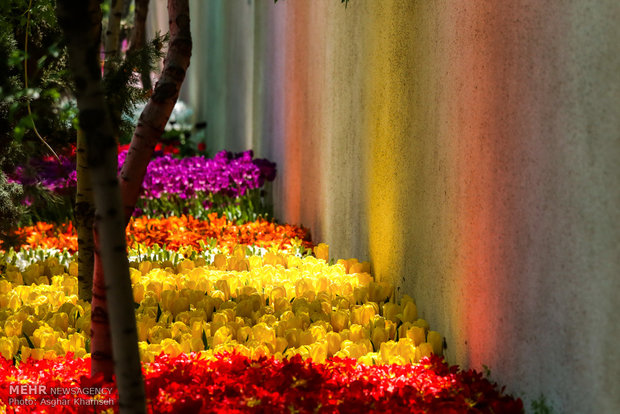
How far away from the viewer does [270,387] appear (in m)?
2.90

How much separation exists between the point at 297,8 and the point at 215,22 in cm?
687

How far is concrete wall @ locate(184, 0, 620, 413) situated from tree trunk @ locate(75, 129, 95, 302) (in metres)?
1.62

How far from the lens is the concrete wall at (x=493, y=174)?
2363 mm

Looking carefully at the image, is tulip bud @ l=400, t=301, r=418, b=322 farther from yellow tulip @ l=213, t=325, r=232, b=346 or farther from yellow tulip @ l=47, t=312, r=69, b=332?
yellow tulip @ l=47, t=312, r=69, b=332

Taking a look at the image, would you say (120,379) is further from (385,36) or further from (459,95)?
(385,36)

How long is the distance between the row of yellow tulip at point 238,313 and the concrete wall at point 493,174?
20 cm

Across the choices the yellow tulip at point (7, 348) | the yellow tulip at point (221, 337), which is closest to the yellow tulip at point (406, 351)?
the yellow tulip at point (221, 337)

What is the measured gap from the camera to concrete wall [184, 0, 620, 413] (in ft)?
7.75

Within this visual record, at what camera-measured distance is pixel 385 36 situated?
500cm

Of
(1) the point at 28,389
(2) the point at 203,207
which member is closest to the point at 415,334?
(1) the point at 28,389

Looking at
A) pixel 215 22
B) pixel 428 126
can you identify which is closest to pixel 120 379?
pixel 428 126

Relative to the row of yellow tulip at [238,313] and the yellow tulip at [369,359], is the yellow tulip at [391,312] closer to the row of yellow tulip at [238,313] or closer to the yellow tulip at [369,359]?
the row of yellow tulip at [238,313]

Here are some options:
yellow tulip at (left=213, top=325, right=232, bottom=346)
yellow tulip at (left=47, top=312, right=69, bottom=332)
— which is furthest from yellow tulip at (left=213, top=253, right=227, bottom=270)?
yellow tulip at (left=213, top=325, right=232, bottom=346)

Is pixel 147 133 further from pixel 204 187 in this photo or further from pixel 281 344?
pixel 204 187
